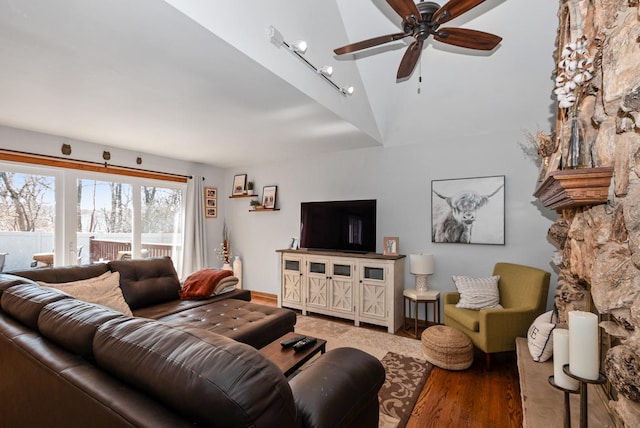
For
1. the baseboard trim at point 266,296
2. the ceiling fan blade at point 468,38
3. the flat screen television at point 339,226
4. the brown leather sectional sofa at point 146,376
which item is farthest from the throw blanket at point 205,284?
the ceiling fan blade at point 468,38

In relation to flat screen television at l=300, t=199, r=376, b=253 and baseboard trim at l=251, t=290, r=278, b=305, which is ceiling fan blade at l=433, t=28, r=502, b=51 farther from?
baseboard trim at l=251, t=290, r=278, b=305

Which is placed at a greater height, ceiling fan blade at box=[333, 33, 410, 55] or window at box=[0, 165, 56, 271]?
ceiling fan blade at box=[333, 33, 410, 55]

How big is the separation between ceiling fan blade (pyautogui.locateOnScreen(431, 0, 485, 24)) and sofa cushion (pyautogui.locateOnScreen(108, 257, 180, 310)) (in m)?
3.31

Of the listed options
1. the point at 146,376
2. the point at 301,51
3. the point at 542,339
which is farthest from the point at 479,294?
the point at 146,376

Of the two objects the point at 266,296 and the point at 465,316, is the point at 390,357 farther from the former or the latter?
the point at 266,296

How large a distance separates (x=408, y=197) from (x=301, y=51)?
7.89ft

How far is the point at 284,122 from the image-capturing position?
3.24m

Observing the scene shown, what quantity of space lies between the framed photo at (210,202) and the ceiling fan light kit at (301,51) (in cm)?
345

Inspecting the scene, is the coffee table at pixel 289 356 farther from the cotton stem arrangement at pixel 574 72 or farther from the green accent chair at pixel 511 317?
the cotton stem arrangement at pixel 574 72

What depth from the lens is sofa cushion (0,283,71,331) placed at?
1.43 meters

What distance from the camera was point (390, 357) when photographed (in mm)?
2975

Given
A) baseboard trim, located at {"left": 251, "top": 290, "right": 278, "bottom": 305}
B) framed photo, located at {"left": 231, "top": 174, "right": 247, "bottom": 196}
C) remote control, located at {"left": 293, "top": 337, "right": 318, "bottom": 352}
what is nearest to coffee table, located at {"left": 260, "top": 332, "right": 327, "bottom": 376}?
remote control, located at {"left": 293, "top": 337, "right": 318, "bottom": 352}

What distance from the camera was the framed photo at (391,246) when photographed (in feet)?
12.7

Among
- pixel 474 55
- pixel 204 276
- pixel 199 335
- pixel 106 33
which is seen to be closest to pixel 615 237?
pixel 199 335
